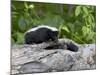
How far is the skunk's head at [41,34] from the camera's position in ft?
7.72

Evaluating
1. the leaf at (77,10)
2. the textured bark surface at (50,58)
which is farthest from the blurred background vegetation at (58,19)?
the textured bark surface at (50,58)

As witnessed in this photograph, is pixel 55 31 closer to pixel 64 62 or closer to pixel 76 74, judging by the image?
pixel 64 62

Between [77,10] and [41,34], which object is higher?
[77,10]

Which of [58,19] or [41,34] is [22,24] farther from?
[58,19]

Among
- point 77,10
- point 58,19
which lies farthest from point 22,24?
point 77,10

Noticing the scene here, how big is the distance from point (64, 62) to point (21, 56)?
21.1 inches

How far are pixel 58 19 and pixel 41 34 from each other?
0.92ft

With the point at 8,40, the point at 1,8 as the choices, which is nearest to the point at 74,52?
the point at 8,40

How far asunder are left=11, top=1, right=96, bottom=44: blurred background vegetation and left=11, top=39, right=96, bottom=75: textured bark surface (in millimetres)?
104

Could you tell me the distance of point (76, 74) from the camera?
260 centimetres

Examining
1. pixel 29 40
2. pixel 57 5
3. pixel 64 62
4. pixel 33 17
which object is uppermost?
pixel 57 5

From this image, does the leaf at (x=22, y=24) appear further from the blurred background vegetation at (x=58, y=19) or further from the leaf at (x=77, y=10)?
the leaf at (x=77, y=10)

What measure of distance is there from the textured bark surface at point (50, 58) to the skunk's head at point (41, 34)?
0.19ft

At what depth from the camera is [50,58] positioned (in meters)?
2.44
